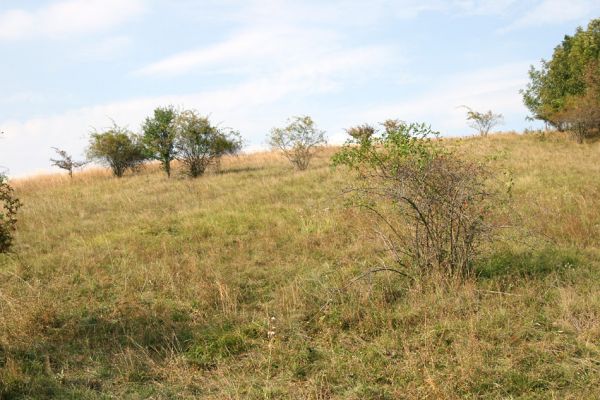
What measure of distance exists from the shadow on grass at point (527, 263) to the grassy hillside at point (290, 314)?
1.2 inches

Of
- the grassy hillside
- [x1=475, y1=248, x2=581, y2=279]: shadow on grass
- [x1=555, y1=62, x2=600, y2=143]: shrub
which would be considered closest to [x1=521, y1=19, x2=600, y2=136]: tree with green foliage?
[x1=555, y1=62, x2=600, y2=143]: shrub

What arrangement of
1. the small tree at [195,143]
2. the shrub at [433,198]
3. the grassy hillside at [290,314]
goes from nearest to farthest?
the grassy hillside at [290,314]
the shrub at [433,198]
the small tree at [195,143]

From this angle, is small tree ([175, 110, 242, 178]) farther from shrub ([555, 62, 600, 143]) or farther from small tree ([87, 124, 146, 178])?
shrub ([555, 62, 600, 143])

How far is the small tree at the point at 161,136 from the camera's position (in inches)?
769

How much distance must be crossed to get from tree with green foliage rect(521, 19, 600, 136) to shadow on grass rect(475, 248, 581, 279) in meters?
19.0

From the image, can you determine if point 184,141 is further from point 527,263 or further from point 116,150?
point 527,263

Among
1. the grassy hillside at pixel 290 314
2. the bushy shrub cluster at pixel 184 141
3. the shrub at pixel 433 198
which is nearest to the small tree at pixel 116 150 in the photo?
the bushy shrub cluster at pixel 184 141

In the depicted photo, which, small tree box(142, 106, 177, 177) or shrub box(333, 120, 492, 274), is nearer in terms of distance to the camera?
shrub box(333, 120, 492, 274)

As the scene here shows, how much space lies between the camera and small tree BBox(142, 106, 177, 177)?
19.5 metres

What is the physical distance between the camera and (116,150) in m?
21.5

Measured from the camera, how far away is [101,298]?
6.94 metres

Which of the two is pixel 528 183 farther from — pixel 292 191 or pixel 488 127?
pixel 488 127

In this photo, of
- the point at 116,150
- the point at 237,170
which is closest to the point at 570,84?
the point at 237,170

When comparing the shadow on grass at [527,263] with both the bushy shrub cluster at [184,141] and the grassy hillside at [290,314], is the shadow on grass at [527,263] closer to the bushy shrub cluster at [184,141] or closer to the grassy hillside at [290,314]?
the grassy hillside at [290,314]
